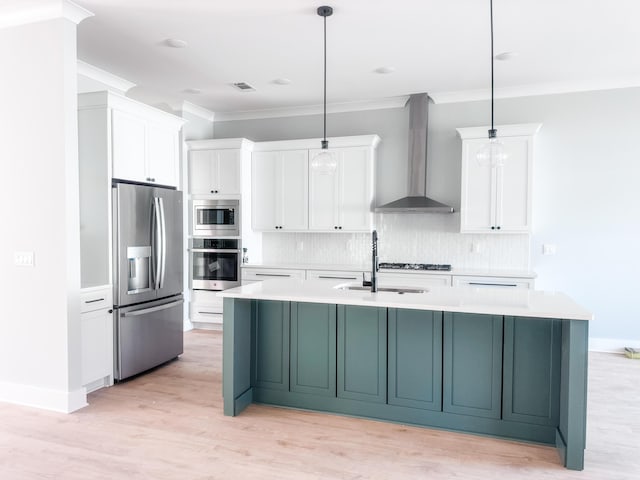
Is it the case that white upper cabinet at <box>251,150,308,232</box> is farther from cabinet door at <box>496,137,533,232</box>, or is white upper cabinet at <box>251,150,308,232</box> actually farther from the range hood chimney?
cabinet door at <box>496,137,533,232</box>

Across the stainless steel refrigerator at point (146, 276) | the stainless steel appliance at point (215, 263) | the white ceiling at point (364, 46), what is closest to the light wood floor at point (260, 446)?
the stainless steel refrigerator at point (146, 276)

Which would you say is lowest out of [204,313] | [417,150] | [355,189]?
[204,313]

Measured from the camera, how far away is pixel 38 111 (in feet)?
11.0

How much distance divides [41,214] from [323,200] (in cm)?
319

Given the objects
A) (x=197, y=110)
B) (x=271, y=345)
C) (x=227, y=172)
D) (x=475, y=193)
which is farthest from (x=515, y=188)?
(x=197, y=110)

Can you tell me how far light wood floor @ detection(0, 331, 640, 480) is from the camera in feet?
8.29

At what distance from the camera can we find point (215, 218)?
19.3 ft

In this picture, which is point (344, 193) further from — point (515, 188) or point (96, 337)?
point (96, 337)

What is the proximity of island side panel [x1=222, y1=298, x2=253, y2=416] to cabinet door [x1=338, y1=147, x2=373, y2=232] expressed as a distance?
2527mm

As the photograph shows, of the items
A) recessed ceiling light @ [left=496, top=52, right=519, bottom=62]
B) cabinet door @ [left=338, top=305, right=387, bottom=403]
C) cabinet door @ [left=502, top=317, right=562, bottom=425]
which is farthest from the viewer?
recessed ceiling light @ [left=496, top=52, right=519, bottom=62]

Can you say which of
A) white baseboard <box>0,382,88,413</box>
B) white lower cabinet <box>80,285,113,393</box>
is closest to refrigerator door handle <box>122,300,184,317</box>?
white lower cabinet <box>80,285,113,393</box>

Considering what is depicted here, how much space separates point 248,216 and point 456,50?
3.17 metres

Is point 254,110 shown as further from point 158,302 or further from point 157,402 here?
point 157,402

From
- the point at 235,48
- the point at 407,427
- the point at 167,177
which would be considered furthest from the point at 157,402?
the point at 235,48
